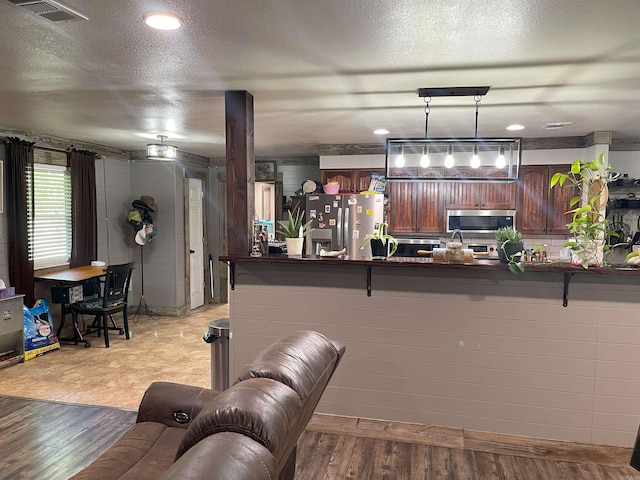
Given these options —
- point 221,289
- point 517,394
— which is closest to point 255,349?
point 517,394

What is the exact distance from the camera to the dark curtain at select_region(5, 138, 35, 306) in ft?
16.4

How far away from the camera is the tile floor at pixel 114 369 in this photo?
13.3 feet

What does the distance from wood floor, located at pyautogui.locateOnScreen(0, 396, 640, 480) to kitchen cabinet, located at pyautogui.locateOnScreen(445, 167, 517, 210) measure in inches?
144

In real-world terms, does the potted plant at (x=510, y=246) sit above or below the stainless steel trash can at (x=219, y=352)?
above

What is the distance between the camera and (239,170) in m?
3.43

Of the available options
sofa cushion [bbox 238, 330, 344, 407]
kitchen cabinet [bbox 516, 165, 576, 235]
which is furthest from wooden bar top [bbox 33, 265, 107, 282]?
kitchen cabinet [bbox 516, 165, 576, 235]

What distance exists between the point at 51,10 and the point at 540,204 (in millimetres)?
5532

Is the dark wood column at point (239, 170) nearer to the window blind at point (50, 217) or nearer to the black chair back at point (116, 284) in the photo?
the black chair back at point (116, 284)

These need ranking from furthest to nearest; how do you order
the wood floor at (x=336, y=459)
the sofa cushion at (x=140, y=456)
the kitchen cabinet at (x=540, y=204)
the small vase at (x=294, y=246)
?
1. the kitchen cabinet at (x=540, y=204)
2. the small vase at (x=294, y=246)
3. the wood floor at (x=336, y=459)
4. the sofa cushion at (x=140, y=456)

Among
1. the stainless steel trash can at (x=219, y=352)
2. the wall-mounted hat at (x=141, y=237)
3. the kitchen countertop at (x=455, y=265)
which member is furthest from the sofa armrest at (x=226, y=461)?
the wall-mounted hat at (x=141, y=237)

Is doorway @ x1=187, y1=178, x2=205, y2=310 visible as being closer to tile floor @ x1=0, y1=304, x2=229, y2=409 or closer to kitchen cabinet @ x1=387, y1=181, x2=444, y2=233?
tile floor @ x1=0, y1=304, x2=229, y2=409

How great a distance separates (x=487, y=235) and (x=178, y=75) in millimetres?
4487

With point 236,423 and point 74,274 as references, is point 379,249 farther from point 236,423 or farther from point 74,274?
point 74,274

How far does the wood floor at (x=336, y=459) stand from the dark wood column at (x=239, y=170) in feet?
4.96
